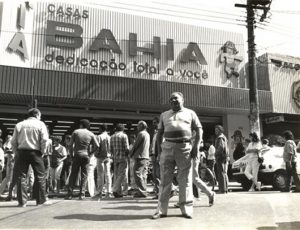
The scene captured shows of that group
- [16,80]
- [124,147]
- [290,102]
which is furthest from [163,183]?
[290,102]

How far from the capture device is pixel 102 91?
17.2m

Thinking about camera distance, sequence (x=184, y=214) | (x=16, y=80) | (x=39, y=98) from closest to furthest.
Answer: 1. (x=184, y=214)
2. (x=16, y=80)
3. (x=39, y=98)

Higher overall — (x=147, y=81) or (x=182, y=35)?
(x=182, y=35)

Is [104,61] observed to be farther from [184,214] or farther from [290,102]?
[184,214]

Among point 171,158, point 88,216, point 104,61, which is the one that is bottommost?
point 88,216

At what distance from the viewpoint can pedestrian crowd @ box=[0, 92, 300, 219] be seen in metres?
5.89

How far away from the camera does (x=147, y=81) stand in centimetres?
1805

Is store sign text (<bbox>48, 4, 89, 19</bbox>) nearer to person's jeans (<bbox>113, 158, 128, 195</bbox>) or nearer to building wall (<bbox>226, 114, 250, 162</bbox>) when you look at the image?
building wall (<bbox>226, 114, 250, 162</bbox>)

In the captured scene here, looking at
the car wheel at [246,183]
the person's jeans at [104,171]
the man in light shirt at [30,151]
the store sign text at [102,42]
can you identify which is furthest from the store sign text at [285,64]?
the man in light shirt at [30,151]

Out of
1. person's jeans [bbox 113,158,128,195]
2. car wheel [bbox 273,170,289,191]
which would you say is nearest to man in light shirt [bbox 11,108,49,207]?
person's jeans [bbox 113,158,128,195]

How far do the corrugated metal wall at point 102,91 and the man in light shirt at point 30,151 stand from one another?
905 cm

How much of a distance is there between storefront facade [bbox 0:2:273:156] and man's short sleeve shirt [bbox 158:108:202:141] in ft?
35.5

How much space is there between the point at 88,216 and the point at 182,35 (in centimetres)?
1584

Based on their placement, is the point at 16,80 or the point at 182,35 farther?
the point at 182,35
